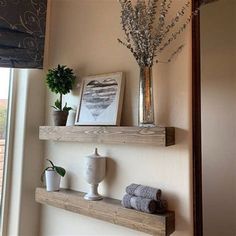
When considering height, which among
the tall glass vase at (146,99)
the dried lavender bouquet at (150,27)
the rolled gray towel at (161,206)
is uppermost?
the dried lavender bouquet at (150,27)

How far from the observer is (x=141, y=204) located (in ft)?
3.67

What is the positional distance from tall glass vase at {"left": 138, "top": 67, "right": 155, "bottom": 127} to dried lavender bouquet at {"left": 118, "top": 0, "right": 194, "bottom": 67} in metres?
0.04

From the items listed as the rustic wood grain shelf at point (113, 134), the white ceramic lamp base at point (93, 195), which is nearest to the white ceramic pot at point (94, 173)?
the white ceramic lamp base at point (93, 195)

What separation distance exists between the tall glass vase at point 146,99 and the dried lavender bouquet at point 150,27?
0.04 m

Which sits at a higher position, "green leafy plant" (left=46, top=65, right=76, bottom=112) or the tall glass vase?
"green leafy plant" (left=46, top=65, right=76, bottom=112)

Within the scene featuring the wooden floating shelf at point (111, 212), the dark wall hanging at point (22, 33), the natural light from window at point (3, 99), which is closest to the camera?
the wooden floating shelf at point (111, 212)

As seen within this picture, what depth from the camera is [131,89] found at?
4.35 ft

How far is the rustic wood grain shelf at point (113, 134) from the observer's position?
109 centimetres

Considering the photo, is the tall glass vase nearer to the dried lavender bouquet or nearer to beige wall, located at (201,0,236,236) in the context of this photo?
the dried lavender bouquet

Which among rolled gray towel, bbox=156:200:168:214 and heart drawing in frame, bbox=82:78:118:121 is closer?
rolled gray towel, bbox=156:200:168:214

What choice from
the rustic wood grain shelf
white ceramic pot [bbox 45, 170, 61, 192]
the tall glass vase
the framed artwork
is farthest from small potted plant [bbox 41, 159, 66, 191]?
the tall glass vase

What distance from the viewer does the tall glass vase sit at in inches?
46.2

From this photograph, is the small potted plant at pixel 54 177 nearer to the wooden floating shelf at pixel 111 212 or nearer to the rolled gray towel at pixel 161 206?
the wooden floating shelf at pixel 111 212

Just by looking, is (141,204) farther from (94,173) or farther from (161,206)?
(94,173)
